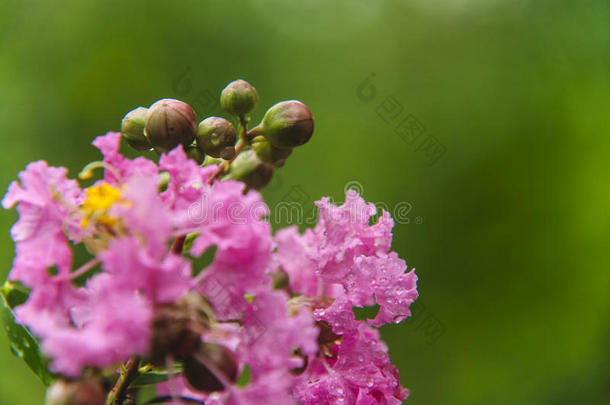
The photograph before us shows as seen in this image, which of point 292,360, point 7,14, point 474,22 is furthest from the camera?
point 474,22

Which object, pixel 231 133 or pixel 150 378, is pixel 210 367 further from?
pixel 231 133

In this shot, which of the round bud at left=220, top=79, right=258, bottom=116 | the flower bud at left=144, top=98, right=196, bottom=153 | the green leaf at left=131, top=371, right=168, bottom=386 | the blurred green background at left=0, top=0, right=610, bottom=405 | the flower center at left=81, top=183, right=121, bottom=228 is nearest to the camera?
the flower center at left=81, top=183, right=121, bottom=228

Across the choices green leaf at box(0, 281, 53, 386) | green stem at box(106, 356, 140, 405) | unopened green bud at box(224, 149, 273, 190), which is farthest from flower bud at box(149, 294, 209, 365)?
unopened green bud at box(224, 149, 273, 190)

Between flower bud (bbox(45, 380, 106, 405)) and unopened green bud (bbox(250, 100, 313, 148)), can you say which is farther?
unopened green bud (bbox(250, 100, 313, 148))

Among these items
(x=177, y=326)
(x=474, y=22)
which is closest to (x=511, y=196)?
(x=474, y=22)

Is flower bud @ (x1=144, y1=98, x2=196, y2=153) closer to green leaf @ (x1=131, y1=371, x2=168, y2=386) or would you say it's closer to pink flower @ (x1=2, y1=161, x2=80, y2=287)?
pink flower @ (x1=2, y1=161, x2=80, y2=287)

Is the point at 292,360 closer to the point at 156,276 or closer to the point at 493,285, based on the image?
the point at 156,276

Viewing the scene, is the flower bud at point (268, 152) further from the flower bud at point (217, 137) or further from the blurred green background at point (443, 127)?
the blurred green background at point (443, 127)
